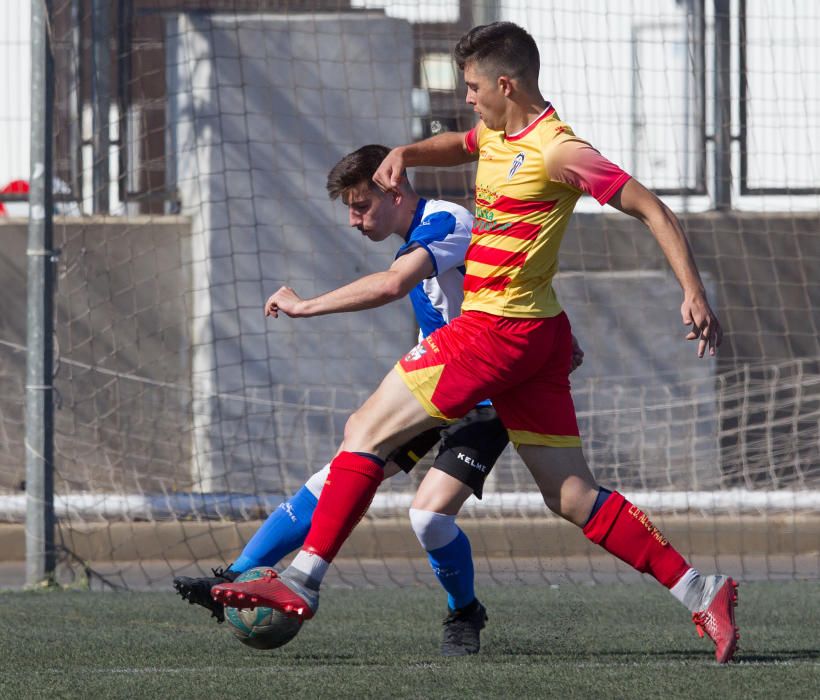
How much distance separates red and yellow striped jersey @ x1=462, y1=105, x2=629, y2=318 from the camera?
407 centimetres

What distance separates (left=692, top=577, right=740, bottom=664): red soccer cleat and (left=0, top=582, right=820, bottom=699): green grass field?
2.8 inches

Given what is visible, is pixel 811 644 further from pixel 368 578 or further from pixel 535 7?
pixel 535 7

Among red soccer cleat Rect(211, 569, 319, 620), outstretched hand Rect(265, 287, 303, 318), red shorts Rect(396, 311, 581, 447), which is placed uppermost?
outstretched hand Rect(265, 287, 303, 318)

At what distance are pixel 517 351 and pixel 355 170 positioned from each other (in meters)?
0.88

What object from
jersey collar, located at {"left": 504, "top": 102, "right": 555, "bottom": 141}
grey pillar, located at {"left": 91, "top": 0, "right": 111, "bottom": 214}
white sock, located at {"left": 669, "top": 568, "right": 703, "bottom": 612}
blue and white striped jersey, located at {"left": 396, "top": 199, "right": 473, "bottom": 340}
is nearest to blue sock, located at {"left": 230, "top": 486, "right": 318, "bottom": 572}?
blue and white striped jersey, located at {"left": 396, "top": 199, "right": 473, "bottom": 340}

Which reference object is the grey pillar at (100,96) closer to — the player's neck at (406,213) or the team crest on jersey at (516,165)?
the player's neck at (406,213)

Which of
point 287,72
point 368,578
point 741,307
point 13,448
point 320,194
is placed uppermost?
point 287,72

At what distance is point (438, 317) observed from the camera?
186 inches

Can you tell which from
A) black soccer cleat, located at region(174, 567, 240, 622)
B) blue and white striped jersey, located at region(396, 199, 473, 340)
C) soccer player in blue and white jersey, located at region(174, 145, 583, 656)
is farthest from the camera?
soccer player in blue and white jersey, located at region(174, 145, 583, 656)

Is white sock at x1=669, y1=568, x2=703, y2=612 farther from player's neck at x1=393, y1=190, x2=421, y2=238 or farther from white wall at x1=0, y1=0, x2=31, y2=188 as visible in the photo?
white wall at x1=0, y1=0, x2=31, y2=188

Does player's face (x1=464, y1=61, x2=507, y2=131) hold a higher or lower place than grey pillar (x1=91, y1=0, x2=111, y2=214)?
lower

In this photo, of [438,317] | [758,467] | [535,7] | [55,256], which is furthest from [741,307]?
[438,317]

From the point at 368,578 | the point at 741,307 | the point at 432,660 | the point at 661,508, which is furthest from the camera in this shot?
the point at 741,307

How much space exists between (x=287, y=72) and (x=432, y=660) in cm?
521
